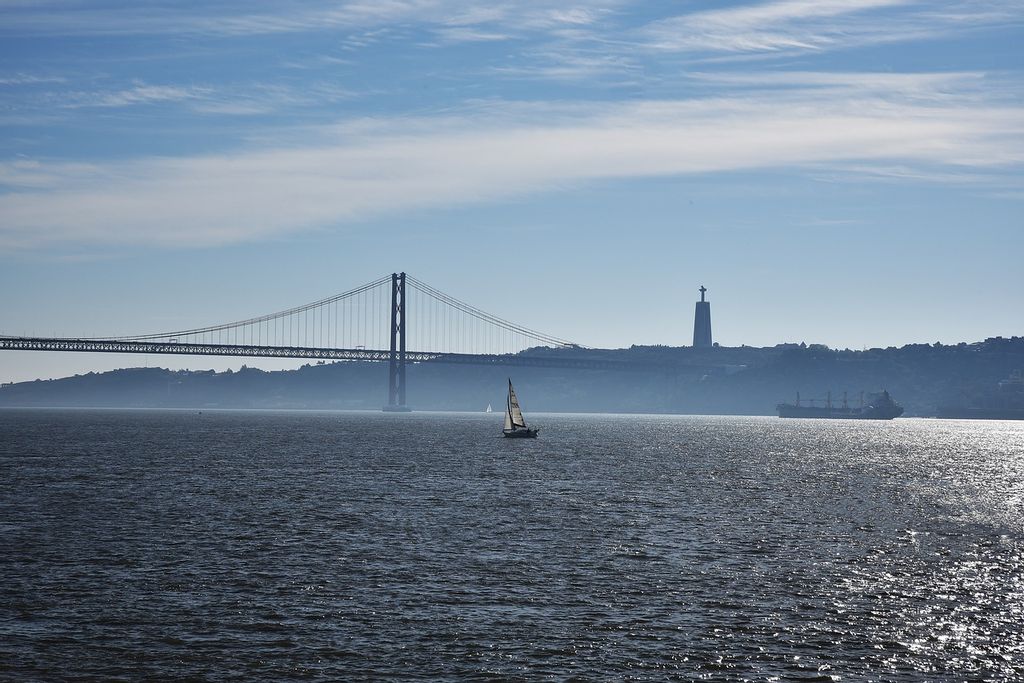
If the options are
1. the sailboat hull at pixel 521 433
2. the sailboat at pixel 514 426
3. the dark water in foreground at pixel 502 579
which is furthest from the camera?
the sailboat hull at pixel 521 433

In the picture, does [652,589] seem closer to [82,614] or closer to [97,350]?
[82,614]

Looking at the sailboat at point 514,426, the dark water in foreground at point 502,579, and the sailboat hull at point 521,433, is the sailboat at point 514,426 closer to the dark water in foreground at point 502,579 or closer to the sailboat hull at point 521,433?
the sailboat hull at point 521,433

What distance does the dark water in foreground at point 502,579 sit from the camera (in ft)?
86.4

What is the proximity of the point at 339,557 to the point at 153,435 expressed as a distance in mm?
115611

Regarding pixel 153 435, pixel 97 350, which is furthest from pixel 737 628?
pixel 97 350

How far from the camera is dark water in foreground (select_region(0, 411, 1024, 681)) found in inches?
1037

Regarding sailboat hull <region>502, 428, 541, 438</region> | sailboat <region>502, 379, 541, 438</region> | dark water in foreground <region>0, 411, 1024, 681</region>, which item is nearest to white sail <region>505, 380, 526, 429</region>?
sailboat <region>502, 379, 541, 438</region>

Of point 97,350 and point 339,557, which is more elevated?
point 97,350

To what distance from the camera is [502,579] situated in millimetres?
35969

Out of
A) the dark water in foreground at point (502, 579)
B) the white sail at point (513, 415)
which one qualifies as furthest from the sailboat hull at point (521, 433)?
the dark water in foreground at point (502, 579)

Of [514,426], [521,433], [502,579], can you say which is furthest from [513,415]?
[502,579]

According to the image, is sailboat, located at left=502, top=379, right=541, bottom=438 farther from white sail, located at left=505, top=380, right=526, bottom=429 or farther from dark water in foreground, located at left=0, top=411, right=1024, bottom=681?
dark water in foreground, located at left=0, top=411, right=1024, bottom=681

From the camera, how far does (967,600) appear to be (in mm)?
33594

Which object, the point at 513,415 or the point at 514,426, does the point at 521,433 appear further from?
the point at 513,415
